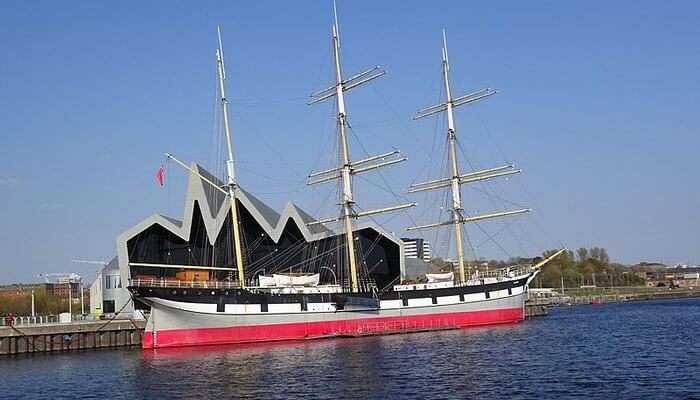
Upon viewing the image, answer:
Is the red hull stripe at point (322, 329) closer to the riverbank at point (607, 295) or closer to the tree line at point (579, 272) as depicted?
the riverbank at point (607, 295)

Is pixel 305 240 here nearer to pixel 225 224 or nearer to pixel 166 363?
pixel 225 224

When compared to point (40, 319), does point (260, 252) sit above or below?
above

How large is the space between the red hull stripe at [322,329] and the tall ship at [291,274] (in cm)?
7

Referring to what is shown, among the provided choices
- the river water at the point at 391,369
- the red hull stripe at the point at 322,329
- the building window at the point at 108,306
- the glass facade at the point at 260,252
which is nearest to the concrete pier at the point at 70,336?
the river water at the point at 391,369

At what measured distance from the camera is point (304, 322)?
2085 inches

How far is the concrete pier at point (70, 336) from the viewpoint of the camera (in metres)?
49.2

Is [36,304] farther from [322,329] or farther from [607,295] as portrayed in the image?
[607,295]

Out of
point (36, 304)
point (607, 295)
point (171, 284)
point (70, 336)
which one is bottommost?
point (607, 295)

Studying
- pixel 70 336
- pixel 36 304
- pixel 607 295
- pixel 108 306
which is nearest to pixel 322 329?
pixel 70 336

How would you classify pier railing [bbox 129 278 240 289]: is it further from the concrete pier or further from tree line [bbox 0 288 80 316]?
tree line [bbox 0 288 80 316]

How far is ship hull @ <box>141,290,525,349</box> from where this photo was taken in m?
48.7

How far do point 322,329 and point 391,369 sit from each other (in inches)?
741

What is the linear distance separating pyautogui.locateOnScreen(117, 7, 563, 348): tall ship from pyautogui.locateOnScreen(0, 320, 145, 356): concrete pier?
16.0ft

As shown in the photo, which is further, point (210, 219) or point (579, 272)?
point (579, 272)
